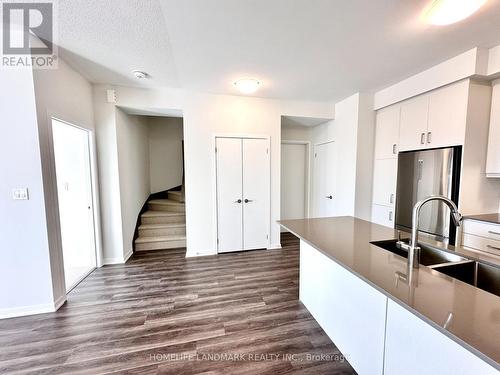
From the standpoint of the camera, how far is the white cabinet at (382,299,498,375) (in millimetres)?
783

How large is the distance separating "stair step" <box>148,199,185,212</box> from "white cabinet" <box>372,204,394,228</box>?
3422 mm

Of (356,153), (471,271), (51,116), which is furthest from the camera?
(356,153)

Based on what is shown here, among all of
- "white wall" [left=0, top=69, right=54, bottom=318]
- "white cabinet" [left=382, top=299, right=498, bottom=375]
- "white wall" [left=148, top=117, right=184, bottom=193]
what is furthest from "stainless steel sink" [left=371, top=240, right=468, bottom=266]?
"white wall" [left=148, top=117, right=184, bottom=193]

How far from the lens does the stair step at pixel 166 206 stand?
438 cm

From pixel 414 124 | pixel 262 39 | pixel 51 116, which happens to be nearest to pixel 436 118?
pixel 414 124

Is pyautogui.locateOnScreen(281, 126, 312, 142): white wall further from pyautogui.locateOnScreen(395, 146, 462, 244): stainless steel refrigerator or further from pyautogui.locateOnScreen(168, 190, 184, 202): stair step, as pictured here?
pyautogui.locateOnScreen(168, 190, 184, 202): stair step

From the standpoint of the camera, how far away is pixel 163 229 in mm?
3969

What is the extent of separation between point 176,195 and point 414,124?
426 centimetres

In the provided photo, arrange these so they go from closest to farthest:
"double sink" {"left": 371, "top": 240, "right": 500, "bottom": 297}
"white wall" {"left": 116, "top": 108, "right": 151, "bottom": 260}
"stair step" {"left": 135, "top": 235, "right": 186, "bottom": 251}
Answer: "double sink" {"left": 371, "top": 240, "right": 500, "bottom": 297} < "white wall" {"left": 116, "top": 108, "right": 151, "bottom": 260} < "stair step" {"left": 135, "top": 235, "right": 186, "bottom": 251}

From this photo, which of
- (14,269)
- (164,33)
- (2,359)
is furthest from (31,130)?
(2,359)

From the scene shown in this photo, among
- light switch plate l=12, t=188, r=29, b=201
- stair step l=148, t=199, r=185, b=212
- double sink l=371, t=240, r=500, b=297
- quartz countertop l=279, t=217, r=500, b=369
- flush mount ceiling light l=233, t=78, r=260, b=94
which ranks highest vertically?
flush mount ceiling light l=233, t=78, r=260, b=94

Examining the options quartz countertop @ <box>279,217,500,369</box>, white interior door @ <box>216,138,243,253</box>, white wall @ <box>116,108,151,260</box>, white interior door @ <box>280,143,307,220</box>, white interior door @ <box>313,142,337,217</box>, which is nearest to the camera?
quartz countertop @ <box>279,217,500,369</box>

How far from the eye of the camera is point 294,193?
4.82 meters

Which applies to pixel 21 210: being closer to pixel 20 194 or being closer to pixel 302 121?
pixel 20 194
